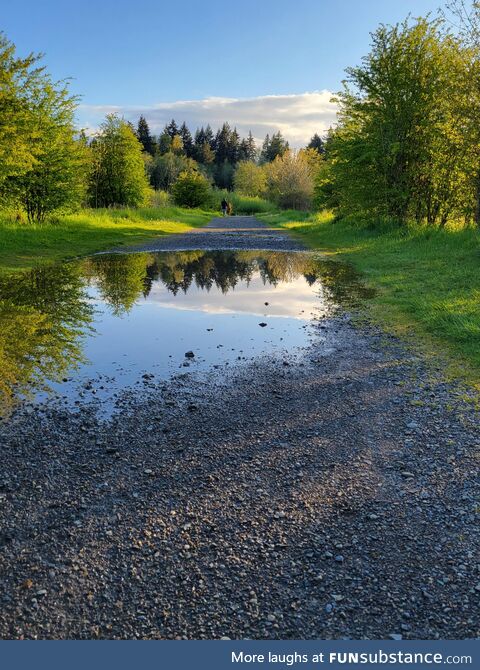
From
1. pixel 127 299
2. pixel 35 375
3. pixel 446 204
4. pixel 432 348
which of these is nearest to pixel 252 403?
pixel 35 375

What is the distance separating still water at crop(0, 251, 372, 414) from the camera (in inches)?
243

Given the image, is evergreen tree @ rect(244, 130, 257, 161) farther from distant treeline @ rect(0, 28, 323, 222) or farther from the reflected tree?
the reflected tree

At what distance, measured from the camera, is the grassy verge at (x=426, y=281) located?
7.55 metres

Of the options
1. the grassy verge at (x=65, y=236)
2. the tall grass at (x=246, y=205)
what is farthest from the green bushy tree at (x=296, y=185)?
the grassy verge at (x=65, y=236)

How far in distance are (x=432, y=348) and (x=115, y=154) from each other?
39.3 m

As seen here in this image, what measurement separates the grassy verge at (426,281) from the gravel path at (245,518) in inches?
90.4

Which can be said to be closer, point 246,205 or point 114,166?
point 114,166

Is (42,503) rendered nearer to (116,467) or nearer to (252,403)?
(116,467)

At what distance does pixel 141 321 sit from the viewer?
9102mm

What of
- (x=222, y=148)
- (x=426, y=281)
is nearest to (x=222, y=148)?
(x=222, y=148)

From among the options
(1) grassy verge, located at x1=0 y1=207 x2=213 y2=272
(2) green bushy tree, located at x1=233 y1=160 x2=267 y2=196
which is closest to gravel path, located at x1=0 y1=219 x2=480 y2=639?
(1) grassy verge, located at x1=0 y1=207 x2=213 y2=272

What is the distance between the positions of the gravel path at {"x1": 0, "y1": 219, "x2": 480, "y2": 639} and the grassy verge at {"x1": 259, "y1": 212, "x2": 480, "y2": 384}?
2296mm

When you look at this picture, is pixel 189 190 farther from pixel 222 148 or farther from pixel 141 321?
pixel 222 148

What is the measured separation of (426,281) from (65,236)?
16.2 meters
